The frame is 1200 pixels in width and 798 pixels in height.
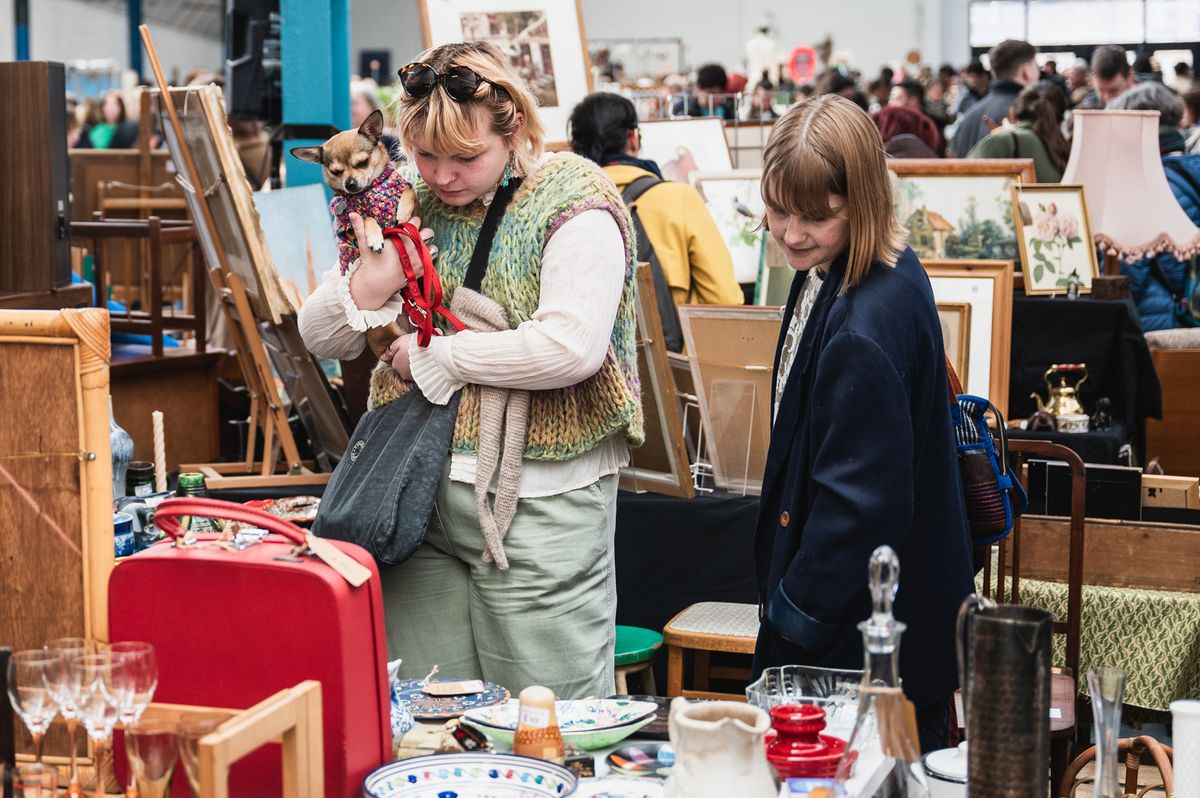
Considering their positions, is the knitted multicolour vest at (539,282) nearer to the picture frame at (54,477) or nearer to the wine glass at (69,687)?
the picture frame at (54,477)

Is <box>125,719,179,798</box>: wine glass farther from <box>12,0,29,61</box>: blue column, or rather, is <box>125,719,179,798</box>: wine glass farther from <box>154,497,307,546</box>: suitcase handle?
<box>12,0,29,61</box>: blue column

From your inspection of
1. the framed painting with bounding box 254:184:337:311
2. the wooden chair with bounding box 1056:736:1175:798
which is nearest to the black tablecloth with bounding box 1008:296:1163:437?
the framed painting with bounding box 254:184:337:311

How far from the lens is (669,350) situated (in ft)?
12.8

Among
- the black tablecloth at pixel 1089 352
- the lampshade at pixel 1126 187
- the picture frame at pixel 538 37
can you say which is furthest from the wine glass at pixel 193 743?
the lampshade at pixel 1126 187

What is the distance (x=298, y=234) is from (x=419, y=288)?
1952 millimetres

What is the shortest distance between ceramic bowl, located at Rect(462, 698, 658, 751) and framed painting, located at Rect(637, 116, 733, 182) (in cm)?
434

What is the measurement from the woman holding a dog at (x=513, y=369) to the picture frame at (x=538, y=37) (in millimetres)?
2226

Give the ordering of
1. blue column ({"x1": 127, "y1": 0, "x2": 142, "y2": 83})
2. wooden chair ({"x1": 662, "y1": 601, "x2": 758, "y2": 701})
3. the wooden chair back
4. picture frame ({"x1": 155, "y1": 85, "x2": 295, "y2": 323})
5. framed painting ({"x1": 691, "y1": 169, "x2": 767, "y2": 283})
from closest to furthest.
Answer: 1. the wooden chair back
2. wooden chair ({"x1": 662, "y1": 601, "x2": 758, "y2": 701})
3. picture frame ({"x1": 155, "y1": 85, "x2": 295, "y2": 323})
4. framed painting ({"x1": 691, "y1": 169, "x2": 767, "y2": 283})
5. blue column ({"x1": 127, "y1": 0, "x2": 142, "y2": 83})

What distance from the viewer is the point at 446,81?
6.66ft

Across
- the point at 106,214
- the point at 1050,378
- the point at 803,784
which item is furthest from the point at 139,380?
the point at 106,214

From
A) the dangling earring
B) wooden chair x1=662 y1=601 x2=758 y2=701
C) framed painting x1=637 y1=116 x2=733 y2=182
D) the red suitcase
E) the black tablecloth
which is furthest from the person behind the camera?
framed painting x1=637 y1=116 x2=733 y2=182

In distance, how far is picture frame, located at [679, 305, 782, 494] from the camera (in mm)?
3404

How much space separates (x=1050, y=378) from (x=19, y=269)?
2925mm

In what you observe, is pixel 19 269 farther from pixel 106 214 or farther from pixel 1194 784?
pixel 106 214
